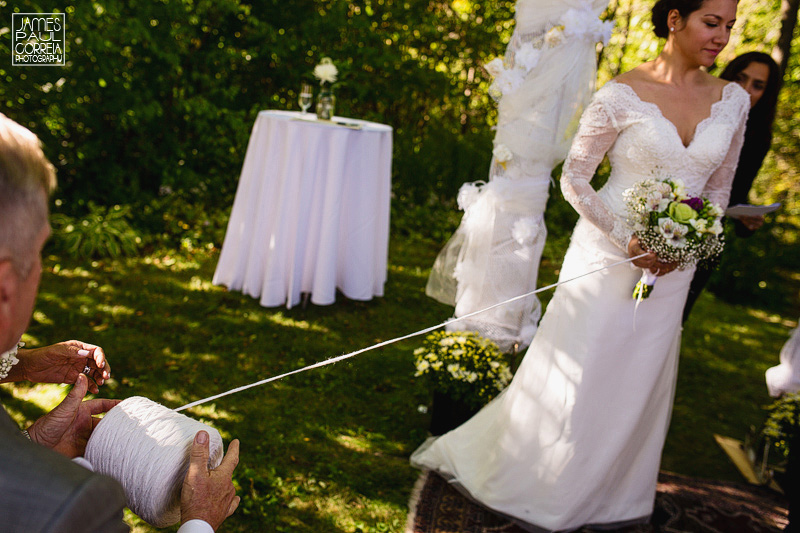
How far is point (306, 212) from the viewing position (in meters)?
4.90

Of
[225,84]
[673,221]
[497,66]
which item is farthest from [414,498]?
[225,84]

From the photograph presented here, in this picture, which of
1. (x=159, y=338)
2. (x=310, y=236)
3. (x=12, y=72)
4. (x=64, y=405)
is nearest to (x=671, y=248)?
(x=64, y=405)

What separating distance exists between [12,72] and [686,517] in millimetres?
6059

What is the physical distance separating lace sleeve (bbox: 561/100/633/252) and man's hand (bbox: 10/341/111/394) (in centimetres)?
202

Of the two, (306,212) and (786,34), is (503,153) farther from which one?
(786,34)

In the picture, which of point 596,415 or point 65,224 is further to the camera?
point 65,224

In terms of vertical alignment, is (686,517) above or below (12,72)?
below

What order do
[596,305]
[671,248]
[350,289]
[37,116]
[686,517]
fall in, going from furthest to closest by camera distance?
[37,116], [350,289], [686,517], [596,305], [671,248]

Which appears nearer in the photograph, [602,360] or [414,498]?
[602,360]

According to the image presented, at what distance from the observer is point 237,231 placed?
→ 5262 millimetres

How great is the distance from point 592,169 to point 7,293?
2373 mm

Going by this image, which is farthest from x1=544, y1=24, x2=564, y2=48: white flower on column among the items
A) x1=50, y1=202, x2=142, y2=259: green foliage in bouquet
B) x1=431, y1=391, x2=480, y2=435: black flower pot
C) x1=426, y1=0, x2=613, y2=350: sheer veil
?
x1=50, y1=202, x2=142, y2=259: green foliage in bouquet

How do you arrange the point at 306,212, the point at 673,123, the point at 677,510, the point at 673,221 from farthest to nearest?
the point at 306,212
the point at 677,510
the point at 673,123
the point at 673,221

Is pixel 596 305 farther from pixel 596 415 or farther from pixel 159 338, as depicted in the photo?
pixel 159 338
